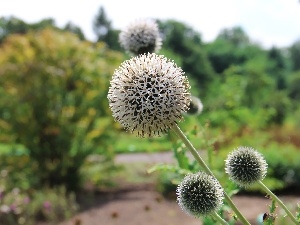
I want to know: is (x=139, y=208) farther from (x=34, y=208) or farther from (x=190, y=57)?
(x=190, y=57)

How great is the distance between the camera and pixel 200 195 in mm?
2641

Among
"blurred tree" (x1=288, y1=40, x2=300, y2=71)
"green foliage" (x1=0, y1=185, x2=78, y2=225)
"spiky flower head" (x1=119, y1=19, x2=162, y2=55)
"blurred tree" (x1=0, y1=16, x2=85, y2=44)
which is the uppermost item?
"blurred tree" (x1=288, y1=40, x2=300, y2=71)

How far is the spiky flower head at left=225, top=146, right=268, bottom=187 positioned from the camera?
2.87 m

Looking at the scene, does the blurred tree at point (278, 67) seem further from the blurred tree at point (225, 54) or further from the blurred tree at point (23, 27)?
the blurred tree at point (23, 27)

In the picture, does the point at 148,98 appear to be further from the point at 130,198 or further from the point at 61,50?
the point at 61,50

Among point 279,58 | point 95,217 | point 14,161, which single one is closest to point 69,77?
point 14,161

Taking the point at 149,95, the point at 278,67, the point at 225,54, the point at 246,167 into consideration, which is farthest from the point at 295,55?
the point at 149,95

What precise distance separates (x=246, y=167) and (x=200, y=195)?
414 mm

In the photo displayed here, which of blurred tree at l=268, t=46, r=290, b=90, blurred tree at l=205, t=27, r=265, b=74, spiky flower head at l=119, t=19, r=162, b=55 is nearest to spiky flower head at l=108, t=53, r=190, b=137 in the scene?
spiky flower head at l=119, t=19, r=162, b=55

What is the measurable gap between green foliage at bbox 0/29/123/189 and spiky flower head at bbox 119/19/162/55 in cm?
801

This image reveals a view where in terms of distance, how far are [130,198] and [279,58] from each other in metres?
62.4

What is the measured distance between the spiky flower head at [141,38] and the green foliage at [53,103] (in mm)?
8008

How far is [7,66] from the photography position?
39.9 feet

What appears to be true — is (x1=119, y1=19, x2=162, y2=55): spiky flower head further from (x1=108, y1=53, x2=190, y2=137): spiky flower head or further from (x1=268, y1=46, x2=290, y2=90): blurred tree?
(x1=268, y1=46, x2=290, y2=90): blurred tree
